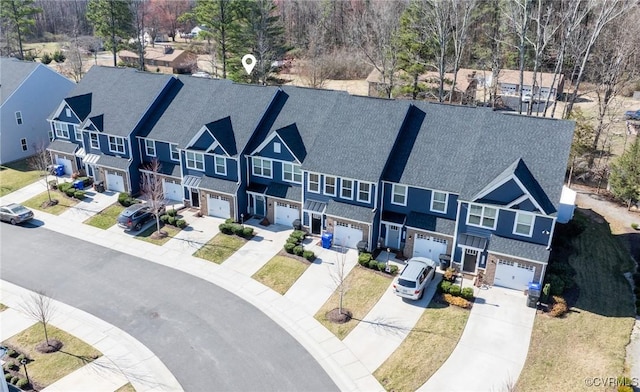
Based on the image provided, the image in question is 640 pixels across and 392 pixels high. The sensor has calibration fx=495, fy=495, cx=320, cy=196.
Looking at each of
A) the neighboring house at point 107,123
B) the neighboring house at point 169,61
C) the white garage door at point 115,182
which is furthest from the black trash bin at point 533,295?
the neighboring house at point 169,61

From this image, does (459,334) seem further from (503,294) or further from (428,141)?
(428,141)

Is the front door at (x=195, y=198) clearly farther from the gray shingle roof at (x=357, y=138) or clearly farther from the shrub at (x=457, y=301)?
the shrub at (x=457, y=301)

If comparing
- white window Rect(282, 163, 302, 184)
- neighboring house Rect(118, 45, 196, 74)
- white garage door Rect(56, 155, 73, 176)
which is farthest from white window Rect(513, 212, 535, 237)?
neighboring house Rect(118, 45, 196, 74)

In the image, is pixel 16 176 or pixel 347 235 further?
pixel 16 176

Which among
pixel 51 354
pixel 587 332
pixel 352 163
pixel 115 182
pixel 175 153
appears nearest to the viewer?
pixel 51 354

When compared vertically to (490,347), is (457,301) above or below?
above

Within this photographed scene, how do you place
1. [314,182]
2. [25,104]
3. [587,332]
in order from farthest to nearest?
[25,104], [314,182], [587,332]

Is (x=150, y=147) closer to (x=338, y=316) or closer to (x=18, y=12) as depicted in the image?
(x=338, y=316)

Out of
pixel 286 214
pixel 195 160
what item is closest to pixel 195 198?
pixel 195 160
